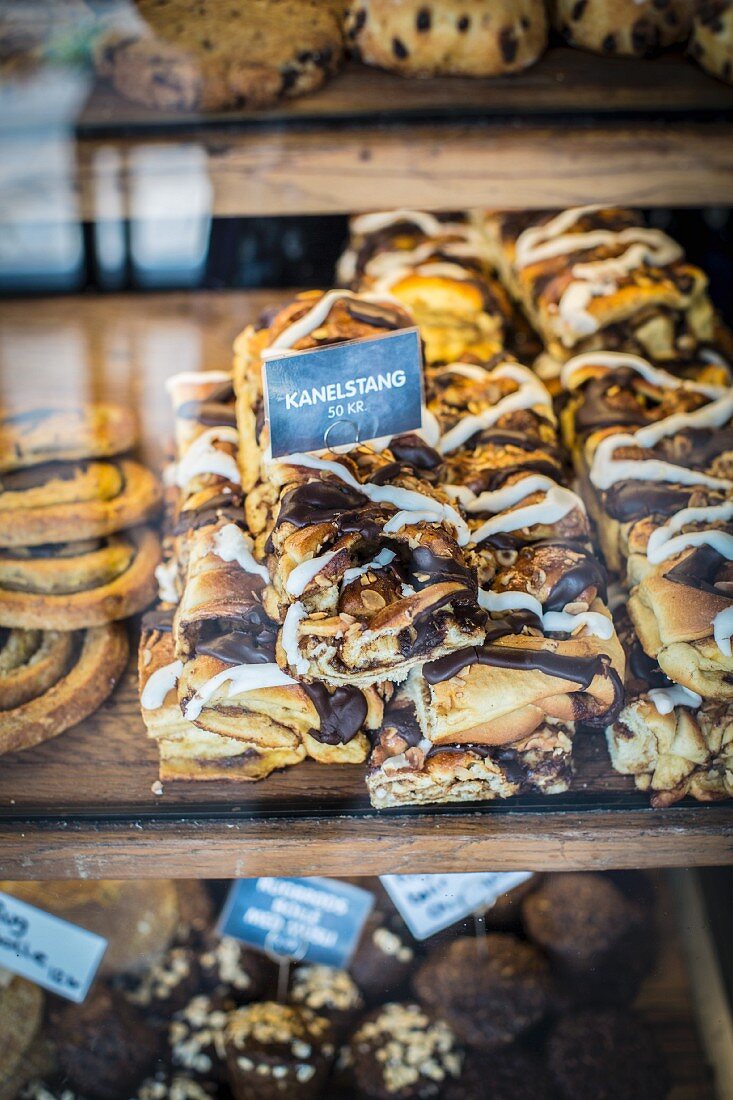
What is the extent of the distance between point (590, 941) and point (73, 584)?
1.31 m

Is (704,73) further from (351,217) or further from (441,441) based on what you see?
(351,217)

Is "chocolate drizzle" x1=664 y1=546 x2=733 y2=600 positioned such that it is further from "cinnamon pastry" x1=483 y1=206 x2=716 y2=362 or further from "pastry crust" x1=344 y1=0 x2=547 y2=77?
"pastry crust" x1=344 y1=0 x2=547 y2=77

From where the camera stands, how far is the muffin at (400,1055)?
2119 mm

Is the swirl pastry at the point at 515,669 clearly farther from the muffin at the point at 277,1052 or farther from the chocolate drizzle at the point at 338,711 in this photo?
the muffin at the point at 277,1052

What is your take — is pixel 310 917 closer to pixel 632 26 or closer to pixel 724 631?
pixel 724 631

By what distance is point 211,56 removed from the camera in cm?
178

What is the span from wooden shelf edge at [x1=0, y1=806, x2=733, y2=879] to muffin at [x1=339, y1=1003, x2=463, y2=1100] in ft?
2.32

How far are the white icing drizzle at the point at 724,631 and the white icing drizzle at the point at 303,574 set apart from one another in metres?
0.63

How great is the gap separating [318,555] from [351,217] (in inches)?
66.2

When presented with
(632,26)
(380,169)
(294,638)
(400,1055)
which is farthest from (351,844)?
(632,26)

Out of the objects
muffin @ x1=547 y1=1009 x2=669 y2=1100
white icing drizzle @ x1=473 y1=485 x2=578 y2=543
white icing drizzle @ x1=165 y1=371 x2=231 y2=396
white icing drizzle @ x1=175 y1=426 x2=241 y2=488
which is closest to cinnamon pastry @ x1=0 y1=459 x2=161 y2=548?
white icing drizzle @ x1=175 y1=426 x2=241 y2=488

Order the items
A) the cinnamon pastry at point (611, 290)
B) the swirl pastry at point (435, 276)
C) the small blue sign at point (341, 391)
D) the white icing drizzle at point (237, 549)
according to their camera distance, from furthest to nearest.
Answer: the swirl pastry at point (435, 276)
the cinnamon pastry at point (611, 290)
the white icing drizzle at point (237, 549)
the small blue sign at point (341, 391)

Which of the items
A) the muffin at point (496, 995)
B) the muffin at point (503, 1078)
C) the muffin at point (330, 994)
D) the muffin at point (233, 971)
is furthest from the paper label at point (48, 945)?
the muffin at point (503, 1078)

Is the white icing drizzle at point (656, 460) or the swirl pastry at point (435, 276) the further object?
the swirl pastry at point (435, 276)
